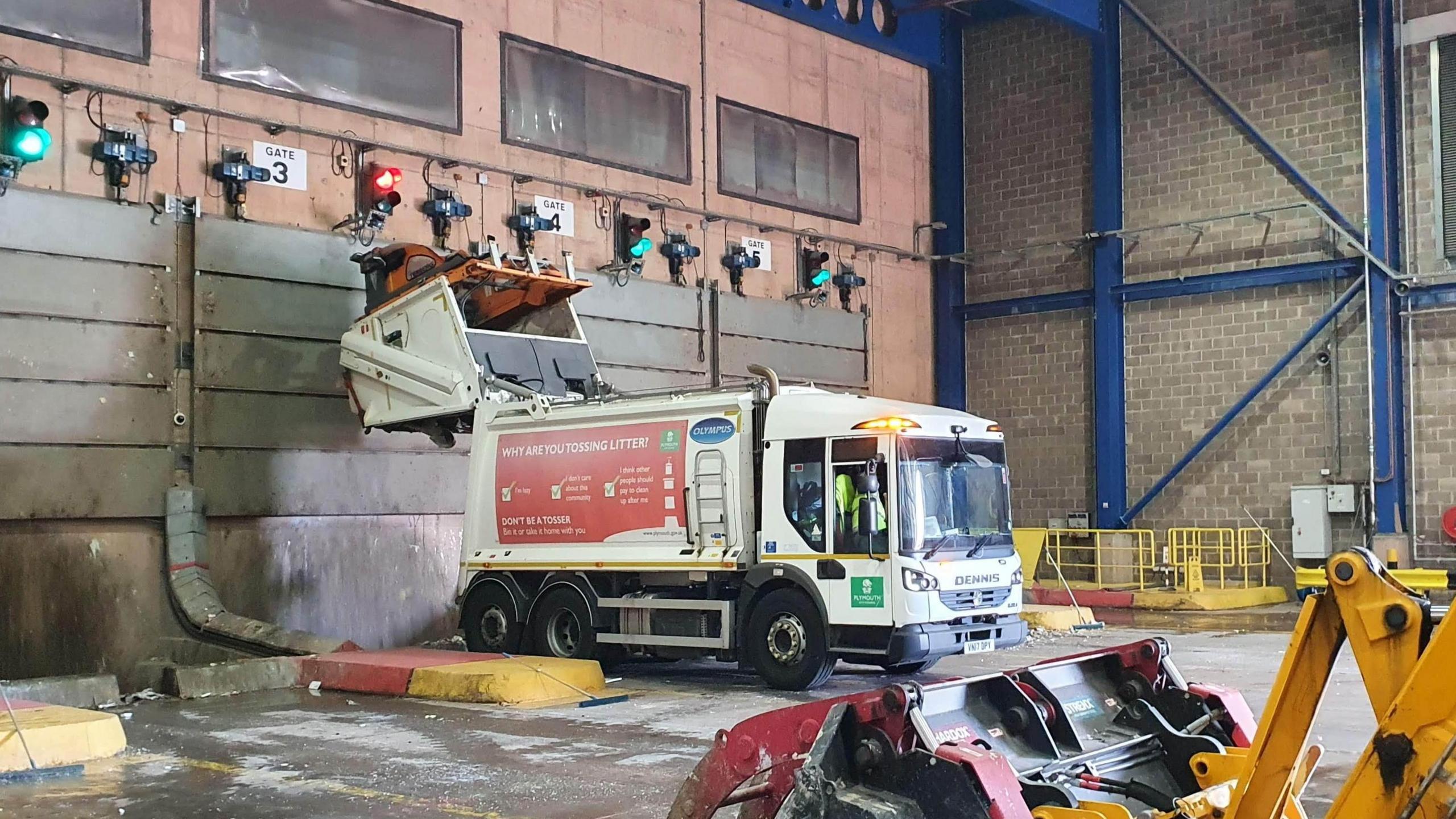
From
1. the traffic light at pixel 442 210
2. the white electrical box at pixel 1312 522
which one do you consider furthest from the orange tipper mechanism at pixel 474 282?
the white electrical box at pixel 1312 522

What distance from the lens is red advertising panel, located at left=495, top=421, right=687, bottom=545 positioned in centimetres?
1279

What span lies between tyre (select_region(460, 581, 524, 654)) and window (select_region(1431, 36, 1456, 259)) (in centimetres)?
1372

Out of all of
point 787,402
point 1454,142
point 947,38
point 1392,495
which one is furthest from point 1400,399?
point 787,402

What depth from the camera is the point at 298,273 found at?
15.6m

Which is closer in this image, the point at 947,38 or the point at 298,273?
the point at 298,273

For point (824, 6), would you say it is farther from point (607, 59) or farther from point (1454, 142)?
point (1454, 142)

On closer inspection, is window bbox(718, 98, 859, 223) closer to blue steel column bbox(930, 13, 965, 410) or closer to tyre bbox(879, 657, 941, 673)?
blue steel column bbox(930, 13, 965, 410)

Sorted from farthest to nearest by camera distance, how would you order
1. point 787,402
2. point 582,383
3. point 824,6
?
point 824,6 < point 582,383 < point 787,402

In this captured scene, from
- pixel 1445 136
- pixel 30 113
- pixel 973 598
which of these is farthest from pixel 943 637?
pixel 1445 136

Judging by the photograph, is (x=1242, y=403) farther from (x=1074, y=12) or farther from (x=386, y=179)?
(x=386, y=179)

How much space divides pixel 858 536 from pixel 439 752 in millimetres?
4066

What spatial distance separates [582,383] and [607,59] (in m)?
5.83

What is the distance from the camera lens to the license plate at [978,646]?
39.0 feet

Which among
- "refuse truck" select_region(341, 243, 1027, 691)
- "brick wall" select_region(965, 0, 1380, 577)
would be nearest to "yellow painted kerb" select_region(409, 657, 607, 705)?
"refuse truck" select_region(341, 243, 1027, 691)
